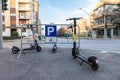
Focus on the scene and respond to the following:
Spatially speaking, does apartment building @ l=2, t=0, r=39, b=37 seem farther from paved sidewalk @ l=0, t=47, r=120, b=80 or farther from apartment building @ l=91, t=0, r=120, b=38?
paved sidewalk @ l=0, t=47, r=120, b=80

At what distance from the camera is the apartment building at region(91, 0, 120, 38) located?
67875mm

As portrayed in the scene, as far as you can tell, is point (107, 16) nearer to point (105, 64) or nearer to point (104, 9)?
point (104, 9)

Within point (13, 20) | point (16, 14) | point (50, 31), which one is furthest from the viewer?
point (16, 14)

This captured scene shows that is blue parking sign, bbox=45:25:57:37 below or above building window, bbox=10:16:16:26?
below

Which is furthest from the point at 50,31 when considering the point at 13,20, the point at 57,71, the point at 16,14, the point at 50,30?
the point at 16,14

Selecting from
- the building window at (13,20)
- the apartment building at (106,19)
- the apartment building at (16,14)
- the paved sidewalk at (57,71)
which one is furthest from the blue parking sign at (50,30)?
the apartment building at (106,19)

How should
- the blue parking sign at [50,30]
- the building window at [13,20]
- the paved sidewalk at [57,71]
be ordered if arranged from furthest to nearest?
the building window at [13,20] < the blue parking sign at [50,30] < the paved sidewalk at [57,71]

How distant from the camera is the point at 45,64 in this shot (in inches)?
335

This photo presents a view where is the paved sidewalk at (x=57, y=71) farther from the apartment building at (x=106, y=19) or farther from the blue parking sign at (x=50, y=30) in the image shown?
the apartment building at (x=106, y=19)

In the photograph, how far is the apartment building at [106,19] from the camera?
67875 millimetres

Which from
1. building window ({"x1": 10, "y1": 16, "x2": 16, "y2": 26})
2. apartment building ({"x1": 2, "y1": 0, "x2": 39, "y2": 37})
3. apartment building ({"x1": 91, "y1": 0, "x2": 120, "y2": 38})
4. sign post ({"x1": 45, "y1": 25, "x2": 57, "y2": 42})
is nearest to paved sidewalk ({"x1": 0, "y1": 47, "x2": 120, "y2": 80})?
sign post ({"x1": 45, "y1": 25, "x2": 57, "y2": 42})

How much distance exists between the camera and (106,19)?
70062 mm

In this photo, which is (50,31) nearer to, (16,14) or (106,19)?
(16,14)

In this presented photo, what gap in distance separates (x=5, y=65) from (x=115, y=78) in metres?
3.96
